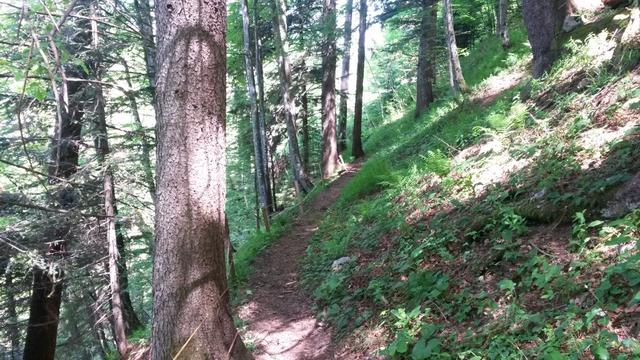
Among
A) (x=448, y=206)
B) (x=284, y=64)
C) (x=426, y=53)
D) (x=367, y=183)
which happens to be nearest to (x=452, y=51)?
(x=426, y=53)

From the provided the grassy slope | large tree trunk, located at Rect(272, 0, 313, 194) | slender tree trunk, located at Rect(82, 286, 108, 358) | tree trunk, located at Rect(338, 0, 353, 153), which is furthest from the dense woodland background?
tree trunk, located at Rect(338, 0, 353, 153)

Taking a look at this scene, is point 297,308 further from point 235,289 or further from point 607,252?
point 607,252

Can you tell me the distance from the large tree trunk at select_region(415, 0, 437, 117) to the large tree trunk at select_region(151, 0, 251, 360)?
10.8 metres

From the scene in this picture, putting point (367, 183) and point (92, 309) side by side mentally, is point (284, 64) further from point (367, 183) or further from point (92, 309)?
point (92, 309)

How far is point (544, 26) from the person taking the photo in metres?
7.63

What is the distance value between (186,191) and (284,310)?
388 centimetres

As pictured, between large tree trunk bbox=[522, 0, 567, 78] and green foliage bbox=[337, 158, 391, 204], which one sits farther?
green foliage bbox=[337, 158, 391, 204]

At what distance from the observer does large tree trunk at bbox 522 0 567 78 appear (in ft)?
24.7

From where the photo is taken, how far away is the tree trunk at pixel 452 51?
10820 millimetres

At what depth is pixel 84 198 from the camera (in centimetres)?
830

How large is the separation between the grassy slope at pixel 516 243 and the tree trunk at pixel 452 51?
3.68m

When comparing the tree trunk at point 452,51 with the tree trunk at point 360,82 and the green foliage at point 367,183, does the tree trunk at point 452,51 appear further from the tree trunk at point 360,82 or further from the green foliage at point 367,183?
the tree trunk at point 360,82

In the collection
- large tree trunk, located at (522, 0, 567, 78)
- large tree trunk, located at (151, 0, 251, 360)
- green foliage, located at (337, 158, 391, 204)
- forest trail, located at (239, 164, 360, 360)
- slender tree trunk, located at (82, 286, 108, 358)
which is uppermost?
large tree trunk, located at (522, 0, 567, 78)

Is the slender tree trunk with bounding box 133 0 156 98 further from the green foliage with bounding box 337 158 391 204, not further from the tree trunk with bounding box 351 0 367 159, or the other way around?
the tree trunk with bounding box 351 0 367 159
